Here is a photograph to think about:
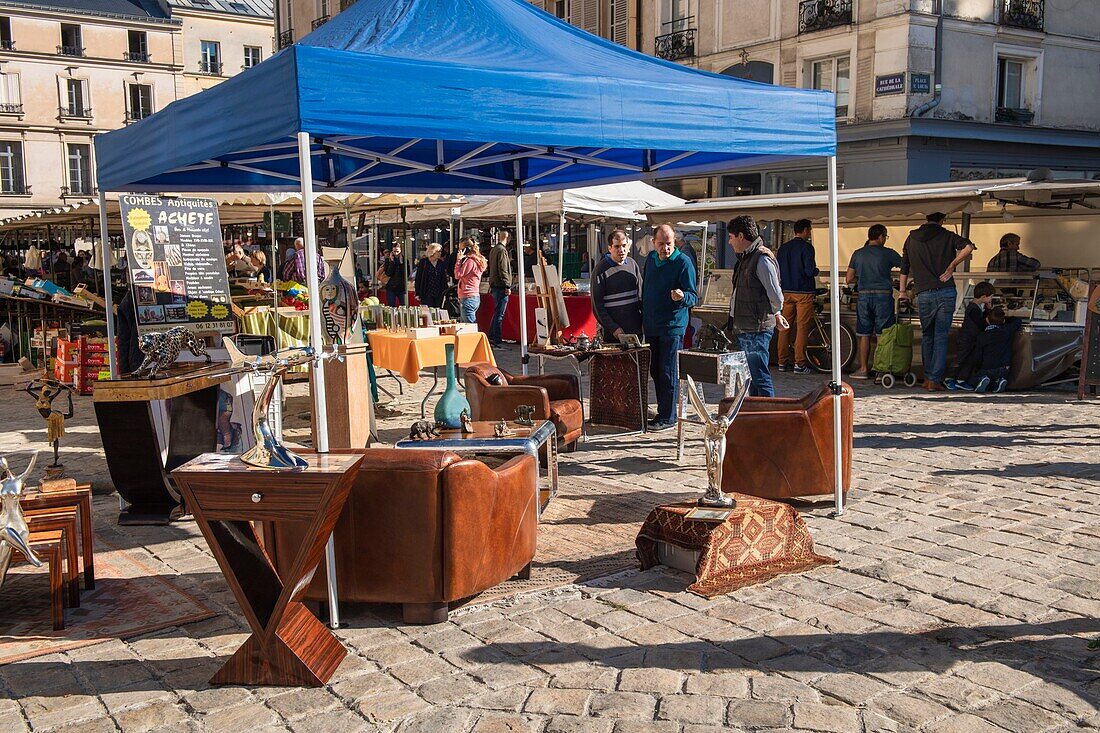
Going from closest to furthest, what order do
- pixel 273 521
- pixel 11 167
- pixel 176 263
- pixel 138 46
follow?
pixel 273 521 → pixel 176 263 → pixel 11 167 → pixel 138 46

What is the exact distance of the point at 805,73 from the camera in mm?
21531

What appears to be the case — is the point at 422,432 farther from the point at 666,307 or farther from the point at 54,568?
the point at 666,307

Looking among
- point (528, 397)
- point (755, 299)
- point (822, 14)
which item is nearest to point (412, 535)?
point (528, 397)

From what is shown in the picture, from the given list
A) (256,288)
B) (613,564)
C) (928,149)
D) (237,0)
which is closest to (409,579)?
(613,564)

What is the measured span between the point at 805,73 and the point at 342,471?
1997cm

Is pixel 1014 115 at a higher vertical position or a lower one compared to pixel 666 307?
higher

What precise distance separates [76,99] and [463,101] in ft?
183

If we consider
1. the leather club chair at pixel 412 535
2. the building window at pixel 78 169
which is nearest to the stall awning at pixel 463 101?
the leather club chair at pixel 412 535

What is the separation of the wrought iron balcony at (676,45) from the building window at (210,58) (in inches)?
1634

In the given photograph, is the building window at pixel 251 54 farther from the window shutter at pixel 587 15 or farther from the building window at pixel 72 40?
the window shutter at pixel 587 15

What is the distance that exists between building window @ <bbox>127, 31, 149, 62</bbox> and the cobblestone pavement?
56.2 meters

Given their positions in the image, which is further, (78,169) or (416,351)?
(78,169)

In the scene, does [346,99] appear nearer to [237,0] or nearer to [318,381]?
[318,381]

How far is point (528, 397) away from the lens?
7379 millimetres
